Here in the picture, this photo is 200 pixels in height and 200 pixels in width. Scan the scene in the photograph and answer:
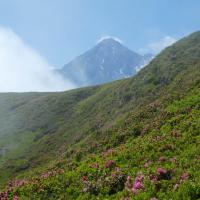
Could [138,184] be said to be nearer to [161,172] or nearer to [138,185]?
[138,185]

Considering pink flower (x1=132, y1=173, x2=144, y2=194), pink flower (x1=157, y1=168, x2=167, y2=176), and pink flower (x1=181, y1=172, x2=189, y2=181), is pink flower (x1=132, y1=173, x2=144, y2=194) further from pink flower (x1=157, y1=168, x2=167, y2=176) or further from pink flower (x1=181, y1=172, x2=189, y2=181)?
pink flower (x1=181, y1=172, x2=189, y2=181)

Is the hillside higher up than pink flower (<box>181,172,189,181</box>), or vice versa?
the hillside

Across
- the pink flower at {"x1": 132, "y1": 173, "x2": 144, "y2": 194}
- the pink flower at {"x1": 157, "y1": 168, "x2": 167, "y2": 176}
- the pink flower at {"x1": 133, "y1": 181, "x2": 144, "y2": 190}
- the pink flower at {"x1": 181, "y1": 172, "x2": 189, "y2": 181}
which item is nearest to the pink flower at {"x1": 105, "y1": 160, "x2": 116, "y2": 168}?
the pink flower at {"x1": 132, "y1": 173, "x2": 144, "y2": 194}

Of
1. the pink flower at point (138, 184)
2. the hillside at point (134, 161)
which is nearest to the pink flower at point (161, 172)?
the hillside at point (134, 161)

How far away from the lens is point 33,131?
110938mm

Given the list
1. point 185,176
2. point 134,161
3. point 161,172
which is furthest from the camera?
point 134,161

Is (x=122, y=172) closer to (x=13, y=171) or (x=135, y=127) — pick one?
(x=135, y=127)

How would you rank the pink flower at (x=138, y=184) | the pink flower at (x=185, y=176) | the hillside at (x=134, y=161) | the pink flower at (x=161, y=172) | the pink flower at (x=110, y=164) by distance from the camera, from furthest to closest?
the pink flower at (x=110, y=164), the pink flower at (x=161, y=172), the hillside at (x=134, y=161), the pink flower at (x=138, y=184), the pink flower at (x=185, y=176)

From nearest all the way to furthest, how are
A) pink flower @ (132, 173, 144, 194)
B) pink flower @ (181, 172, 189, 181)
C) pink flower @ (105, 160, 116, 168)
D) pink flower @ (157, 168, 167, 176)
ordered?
pink flower @ (181, 172, 189, 181) < pink flower @ (132, 173, 144, 194) < pink flower @ (157, 168, 167, 176) < pink flower @ (105, 160, 116, 168)

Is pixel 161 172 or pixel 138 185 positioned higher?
pixel 161 172

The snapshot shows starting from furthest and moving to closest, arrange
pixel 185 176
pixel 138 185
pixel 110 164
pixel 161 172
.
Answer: pixel 110 164 < pixel 161 172 < pixel 138 185 < pixel 185 176

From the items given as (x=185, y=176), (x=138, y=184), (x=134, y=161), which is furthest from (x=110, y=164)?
(x=185, y=176)

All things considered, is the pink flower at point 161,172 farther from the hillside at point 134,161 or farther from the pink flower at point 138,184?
the pink flower at point 138,184

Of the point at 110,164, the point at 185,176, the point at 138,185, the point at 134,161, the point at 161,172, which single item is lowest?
the point at 185,176
